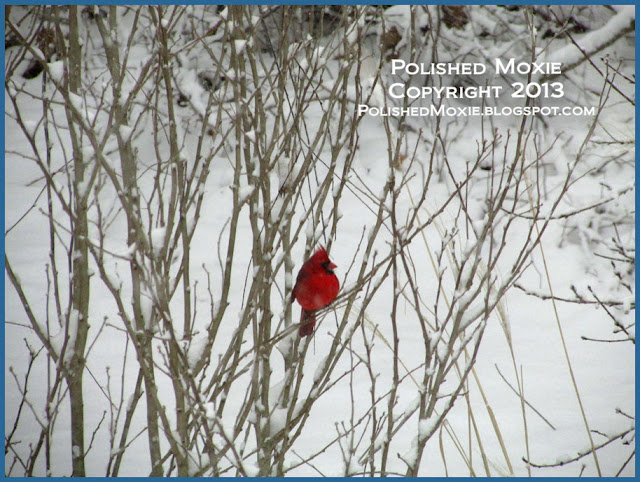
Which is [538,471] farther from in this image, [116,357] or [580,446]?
[116,357]

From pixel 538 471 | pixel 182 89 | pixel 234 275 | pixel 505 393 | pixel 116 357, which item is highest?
pixel 182 89

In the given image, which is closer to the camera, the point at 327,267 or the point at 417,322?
the point at 327,267

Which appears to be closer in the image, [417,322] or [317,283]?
[317,283]

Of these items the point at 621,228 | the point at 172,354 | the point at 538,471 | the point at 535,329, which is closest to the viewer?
the point at 172,354

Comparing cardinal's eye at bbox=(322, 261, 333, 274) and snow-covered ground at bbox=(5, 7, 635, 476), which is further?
snow-covered ground at bbox=(5, 7, 635, 476)

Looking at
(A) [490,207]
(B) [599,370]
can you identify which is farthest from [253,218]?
(B) [599,370]

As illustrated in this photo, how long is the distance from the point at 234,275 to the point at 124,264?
2.11ft

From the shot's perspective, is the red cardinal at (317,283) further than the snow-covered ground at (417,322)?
No

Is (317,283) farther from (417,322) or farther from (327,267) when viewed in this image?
(417,322)

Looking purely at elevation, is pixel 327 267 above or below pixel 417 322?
below

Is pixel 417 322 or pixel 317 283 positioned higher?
pixel 417 322

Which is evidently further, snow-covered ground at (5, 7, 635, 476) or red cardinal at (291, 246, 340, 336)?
snow-covered ground at (5, 7, 635, 476)

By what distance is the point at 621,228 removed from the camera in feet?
13.2

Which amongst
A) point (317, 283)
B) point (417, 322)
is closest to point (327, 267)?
point (317, 283)
